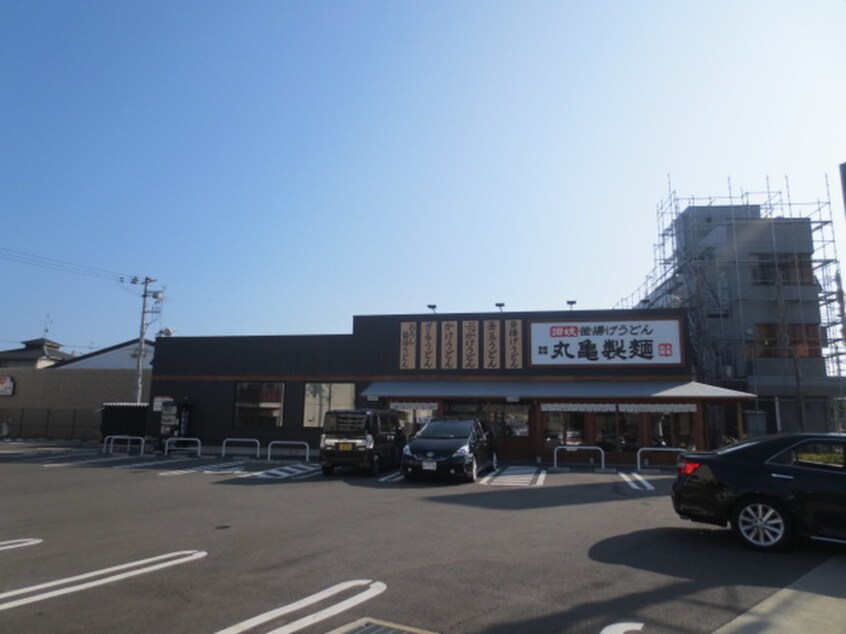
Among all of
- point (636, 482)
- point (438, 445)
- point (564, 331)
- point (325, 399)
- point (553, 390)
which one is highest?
point (564, 331)

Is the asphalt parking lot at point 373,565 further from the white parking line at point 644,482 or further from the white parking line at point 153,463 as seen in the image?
the white parking line at point 153,463

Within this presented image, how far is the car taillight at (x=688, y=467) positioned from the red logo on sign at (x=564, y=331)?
15.2 metres

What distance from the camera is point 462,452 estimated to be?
14.4m

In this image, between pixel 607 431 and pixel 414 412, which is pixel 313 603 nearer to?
pixel 607 431

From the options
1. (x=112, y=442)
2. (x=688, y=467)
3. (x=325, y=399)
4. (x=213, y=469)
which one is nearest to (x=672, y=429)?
(x=325, y=399)

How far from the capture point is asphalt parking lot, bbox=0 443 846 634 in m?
4.76

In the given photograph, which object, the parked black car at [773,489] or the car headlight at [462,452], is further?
the car headlight at [462,452]

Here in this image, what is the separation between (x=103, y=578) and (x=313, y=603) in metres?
2.31

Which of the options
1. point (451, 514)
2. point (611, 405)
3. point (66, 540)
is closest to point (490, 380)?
point (611, 405)

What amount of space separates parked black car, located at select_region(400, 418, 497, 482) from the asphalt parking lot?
6.94 ft

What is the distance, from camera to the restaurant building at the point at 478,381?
21.0 meters

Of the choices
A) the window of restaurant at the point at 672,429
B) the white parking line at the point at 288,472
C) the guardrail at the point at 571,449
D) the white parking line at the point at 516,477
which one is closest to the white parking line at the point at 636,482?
the guardrail at the point at 571,449

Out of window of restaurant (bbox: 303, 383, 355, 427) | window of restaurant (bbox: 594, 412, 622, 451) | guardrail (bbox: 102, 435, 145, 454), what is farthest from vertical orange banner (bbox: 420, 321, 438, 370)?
guardrail (bbox: 102, 435, 145, 454)

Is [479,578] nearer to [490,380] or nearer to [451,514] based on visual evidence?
[451,514]
